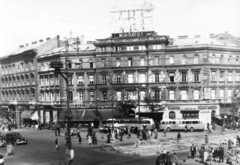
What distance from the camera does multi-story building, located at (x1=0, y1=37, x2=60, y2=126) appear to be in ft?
217

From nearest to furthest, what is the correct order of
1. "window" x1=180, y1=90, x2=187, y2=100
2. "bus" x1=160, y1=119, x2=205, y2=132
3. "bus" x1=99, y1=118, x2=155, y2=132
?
"bus" x1=99, y1=118, x2=155, y2=132 → "bus" x1=160, y1=119, x2=205, y2=132 → "window" x1=180, y1=90, x2=187, y2=100

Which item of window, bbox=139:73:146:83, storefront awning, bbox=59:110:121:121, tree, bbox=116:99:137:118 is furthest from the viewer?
window, bbox=139:73:146:83

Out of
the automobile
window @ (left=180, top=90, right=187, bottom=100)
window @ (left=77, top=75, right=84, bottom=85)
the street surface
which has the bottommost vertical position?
the street surface

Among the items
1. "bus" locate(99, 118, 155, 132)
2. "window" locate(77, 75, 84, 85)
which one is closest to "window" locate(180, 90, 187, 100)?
"bus" locate(99, 118, 155, 132)

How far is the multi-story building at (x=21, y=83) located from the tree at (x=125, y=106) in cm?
2072

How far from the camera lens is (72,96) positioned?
195 ft

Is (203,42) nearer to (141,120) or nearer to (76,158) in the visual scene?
(141,120)

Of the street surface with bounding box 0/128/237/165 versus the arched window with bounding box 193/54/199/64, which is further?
the arched window with bounding box 193/54/199/64

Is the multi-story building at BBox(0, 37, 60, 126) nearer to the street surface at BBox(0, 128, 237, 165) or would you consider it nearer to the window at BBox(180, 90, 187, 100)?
the window at BBox(180, 90, 187, 100)

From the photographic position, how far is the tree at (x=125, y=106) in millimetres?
52312

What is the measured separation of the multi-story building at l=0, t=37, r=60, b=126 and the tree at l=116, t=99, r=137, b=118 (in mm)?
20723

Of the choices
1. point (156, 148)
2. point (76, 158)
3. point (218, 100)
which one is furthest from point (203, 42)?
point (76, 158)

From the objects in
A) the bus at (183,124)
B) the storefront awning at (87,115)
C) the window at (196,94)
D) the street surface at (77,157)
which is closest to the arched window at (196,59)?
the window at (196,94)

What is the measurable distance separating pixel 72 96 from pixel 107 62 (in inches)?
375
